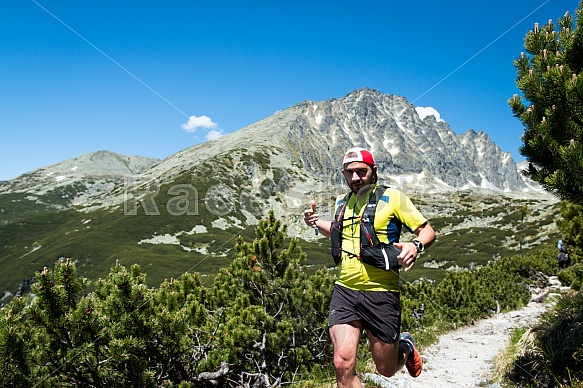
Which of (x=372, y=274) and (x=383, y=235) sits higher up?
(x=383, y=235)

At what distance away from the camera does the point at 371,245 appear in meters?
3.76

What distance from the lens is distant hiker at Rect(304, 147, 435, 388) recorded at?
367cm


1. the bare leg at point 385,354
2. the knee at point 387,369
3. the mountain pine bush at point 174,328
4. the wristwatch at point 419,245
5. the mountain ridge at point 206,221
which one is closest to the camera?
the wristwatch at point 419,245

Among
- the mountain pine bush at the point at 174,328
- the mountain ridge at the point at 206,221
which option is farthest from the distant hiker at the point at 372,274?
the mountain ridge at the point at 206,221

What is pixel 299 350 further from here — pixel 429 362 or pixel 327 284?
pixel 429 362

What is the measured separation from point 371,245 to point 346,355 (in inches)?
44.4

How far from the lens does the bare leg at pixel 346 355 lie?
3643 mm

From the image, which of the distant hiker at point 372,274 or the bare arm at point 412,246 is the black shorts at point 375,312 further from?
the bare arm at point 412,246

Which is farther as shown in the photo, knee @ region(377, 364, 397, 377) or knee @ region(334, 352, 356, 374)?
knee @ region(377, 364, 397, 377)

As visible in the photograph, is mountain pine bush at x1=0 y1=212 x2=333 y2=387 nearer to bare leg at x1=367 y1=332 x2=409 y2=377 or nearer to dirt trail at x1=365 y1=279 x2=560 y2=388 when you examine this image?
dirt trail at x1=365 y1=279 x2=560 y2=388

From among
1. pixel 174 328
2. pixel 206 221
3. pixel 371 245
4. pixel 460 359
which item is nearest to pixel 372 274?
pixel 371 245

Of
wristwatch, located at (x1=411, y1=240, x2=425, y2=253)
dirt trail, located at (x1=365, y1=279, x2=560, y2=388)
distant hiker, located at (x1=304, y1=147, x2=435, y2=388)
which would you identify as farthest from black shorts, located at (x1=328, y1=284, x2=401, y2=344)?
dirt trail, located at (x1=365, y1=279, x2=560, y2=388)

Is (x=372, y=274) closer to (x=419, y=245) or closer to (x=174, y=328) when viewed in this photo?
(x=419, y=245)

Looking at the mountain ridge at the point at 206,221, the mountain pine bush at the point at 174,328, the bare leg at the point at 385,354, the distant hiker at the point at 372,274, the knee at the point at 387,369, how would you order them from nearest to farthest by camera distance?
the distant hiker at the point at 372,274, the bare leg at the point at 385,354, the knee at the point at 387,369, the mountain pine bush at the point at 174,328, the mountain ridge at the point at 206,221
